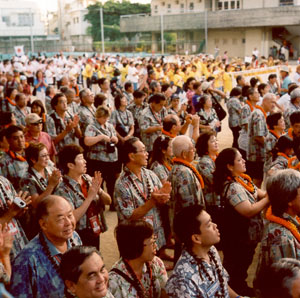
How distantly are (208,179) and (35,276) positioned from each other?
87.5 inches

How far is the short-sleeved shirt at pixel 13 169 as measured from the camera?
461 centimetres

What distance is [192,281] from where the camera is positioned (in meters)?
2.63

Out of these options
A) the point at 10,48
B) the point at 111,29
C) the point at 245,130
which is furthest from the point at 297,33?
the point at 245,130

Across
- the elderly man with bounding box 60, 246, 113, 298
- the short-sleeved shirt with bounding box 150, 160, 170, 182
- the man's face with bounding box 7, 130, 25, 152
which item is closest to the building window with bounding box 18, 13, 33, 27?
the man's face with bounding box 7, 130, 25, 152

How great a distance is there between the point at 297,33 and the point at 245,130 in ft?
110

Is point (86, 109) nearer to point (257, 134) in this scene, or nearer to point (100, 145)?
point (100, 145)

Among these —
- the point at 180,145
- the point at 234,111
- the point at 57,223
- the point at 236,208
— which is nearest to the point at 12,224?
the point at 57,223

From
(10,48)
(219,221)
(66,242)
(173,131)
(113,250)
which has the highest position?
(10,48)

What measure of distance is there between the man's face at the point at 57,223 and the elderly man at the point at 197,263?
69 cm

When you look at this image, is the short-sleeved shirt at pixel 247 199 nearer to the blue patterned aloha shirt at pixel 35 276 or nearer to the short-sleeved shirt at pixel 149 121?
the blue patterned aloha shirt at pixel 35 276

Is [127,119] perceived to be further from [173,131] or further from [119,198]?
[119,198]

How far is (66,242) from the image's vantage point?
117 inches

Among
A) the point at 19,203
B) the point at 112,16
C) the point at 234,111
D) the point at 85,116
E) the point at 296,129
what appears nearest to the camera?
the point at 19,203

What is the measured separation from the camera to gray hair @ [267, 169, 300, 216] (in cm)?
304
